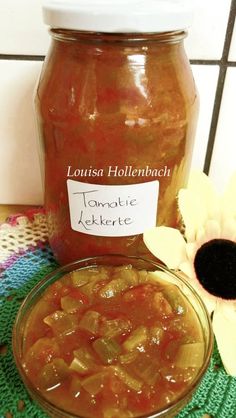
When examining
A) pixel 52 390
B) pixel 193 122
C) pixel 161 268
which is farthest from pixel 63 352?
pixel 193 122

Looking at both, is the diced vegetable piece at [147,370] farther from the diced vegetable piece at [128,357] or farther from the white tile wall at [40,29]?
the white tile wall at [40,29]

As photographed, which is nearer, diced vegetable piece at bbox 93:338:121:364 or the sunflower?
diced vegetable piece at bbox 93:338:121:364

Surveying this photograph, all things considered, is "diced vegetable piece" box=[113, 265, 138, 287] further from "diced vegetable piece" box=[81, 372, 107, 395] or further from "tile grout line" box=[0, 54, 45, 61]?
"tile grout line" box=[0, 54, 45, 61]

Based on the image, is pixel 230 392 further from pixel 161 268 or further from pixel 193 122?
pixel 193 122

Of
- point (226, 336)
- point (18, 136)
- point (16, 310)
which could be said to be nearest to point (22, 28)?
point (18, 136)

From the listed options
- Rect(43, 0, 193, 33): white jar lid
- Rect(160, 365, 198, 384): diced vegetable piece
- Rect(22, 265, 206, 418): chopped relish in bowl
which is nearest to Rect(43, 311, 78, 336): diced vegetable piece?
Rect(22, 265, 206, 418): chopped relish in bowl

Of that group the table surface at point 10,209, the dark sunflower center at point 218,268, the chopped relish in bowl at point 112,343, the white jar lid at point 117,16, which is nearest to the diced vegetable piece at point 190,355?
the chopped relish in bowl at point 112,343
